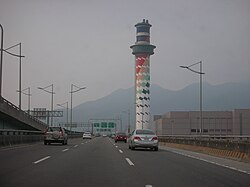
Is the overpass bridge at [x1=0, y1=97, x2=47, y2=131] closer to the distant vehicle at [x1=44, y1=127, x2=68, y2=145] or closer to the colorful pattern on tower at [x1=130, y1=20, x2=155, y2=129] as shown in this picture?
the distant vehicle at [x1=44, y1=127, x2=68, y2=145]

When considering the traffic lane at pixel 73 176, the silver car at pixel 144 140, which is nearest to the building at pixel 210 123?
the silver car at pixel 144 140

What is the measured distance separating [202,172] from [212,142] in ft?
48.8

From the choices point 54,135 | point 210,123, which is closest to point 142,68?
point 210,123

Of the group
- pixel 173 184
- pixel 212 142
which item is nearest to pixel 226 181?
pixel 173 184

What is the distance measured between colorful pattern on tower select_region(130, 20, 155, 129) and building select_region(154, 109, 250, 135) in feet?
154

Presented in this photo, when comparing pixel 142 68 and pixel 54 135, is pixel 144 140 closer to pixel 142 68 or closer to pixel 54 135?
pixel 54 135

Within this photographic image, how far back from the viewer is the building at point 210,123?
108 meters

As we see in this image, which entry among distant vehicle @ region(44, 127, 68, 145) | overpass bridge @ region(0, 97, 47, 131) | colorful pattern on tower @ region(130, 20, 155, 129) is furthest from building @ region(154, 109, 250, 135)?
distant vehicle @ region(44, 127, 68, 145)

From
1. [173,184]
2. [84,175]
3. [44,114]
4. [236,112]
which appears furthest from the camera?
[236,112]

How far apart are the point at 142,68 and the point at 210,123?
62808 millimetres

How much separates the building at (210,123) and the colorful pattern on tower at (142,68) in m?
46.9

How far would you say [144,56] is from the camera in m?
173

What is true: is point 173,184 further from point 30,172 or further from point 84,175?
point 30,172

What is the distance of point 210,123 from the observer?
114500mm
